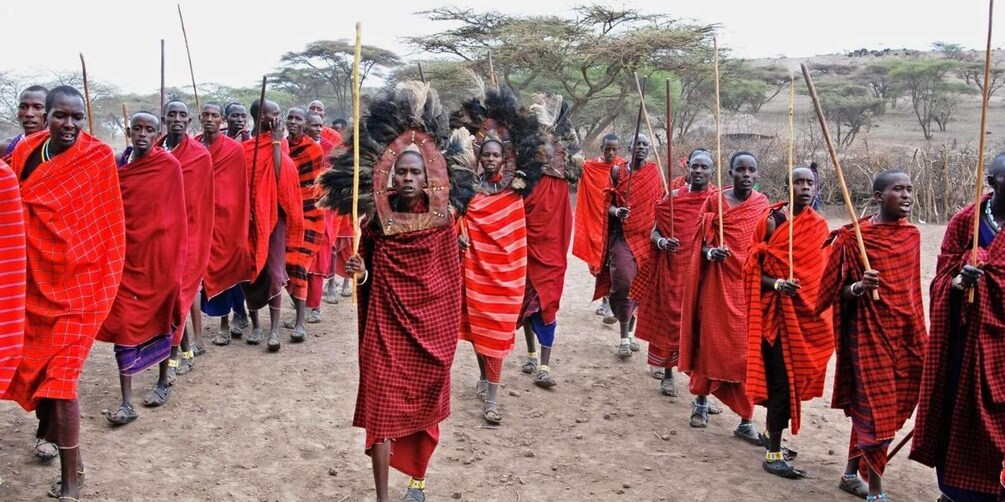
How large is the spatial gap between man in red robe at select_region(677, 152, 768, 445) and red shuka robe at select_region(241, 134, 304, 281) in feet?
12.0

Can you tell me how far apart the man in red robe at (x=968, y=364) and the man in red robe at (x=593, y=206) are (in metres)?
4.51

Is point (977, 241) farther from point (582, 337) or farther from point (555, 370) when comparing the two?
point (582, 337)

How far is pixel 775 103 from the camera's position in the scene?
47531mm

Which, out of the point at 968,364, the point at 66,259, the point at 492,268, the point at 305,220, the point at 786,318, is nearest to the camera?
the point at 968,364

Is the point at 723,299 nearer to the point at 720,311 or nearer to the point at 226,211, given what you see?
the point at 720,311

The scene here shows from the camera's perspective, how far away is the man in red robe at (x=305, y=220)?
26.8 ft

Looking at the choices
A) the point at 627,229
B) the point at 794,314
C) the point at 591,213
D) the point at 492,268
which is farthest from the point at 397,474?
the point at 591,213

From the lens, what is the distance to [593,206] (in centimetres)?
926

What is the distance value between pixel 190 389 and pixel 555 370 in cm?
313

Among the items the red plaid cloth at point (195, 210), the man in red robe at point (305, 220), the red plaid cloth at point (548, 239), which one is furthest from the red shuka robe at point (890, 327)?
the man in red robe at point (305, 220)

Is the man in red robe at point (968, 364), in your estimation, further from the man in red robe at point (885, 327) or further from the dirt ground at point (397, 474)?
the dirt ground at point (397, 474)

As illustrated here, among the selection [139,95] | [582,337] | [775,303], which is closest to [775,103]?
[139,95]

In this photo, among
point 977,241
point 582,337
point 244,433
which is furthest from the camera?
A: point 582,337

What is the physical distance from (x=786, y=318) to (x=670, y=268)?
1.81m
